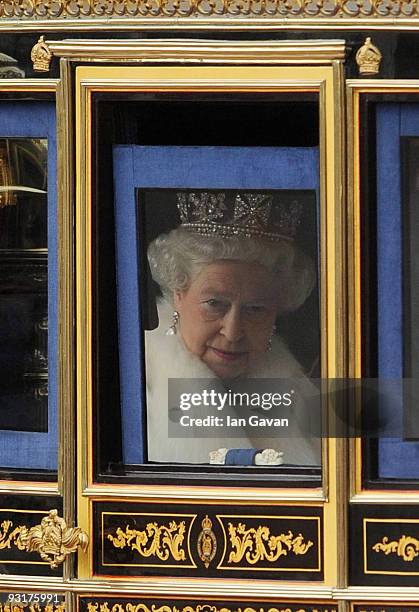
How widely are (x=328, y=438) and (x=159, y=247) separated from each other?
49.0 inches

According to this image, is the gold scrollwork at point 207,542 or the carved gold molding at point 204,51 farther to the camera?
the gold scrollwork at point 207,542

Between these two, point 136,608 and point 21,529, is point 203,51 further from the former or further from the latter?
point 136,608

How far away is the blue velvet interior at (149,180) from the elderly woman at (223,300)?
0.22ft

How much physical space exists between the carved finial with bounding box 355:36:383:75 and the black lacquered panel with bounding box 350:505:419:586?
208 centimetres

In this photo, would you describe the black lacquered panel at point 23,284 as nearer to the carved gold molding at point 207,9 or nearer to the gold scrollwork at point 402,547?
the carved gold molding at point 207,9

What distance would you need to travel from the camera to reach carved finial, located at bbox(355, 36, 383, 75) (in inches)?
251

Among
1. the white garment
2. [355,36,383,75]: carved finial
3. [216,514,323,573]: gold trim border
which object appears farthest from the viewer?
the white garment

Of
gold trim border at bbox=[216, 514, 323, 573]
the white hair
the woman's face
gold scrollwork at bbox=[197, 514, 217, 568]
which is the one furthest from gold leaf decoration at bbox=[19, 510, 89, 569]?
the white hair

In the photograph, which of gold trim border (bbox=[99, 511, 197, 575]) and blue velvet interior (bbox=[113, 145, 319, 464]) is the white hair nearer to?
blue velvet interior (bbox=[113, 145, 319, 464])

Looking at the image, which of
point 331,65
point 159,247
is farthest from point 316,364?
point 331,65

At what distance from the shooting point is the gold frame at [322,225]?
641 cm

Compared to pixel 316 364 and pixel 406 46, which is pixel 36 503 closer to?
pixel 316 364

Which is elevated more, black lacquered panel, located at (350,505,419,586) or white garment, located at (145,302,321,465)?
white garment, located at (145,302,321,465)

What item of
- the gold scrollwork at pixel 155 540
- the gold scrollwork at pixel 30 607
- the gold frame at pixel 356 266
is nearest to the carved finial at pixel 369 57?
the gold frame at pixel 356 266
